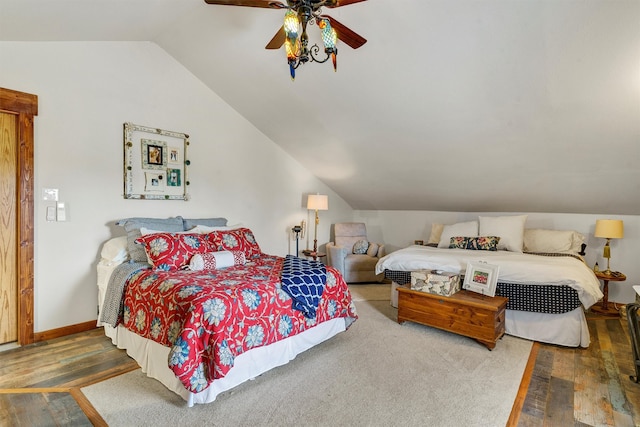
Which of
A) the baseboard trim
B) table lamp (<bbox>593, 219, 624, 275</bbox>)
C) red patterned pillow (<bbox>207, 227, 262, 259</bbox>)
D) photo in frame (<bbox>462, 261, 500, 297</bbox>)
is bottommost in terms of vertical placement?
the baseboard trim

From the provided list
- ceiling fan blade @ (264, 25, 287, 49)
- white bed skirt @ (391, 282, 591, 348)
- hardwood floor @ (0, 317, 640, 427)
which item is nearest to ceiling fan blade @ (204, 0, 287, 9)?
ceiling fan blade @ (264, 25, 287, 49)

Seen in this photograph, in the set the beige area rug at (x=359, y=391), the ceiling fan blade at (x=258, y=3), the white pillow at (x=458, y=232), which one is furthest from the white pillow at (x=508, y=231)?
the ceiling fan blade at (x=258, y=3)

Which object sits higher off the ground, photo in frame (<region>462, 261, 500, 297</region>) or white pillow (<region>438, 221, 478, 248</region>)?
white pillow (<region>438, 221, 478, 248</region>)

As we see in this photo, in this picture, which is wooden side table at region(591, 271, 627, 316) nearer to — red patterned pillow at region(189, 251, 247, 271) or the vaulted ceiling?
the vaulted ceiling

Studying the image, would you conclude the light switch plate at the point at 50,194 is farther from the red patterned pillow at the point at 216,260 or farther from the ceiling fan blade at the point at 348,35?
the ceiling fan blade at the point at 348,35

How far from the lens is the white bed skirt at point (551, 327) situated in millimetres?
2748

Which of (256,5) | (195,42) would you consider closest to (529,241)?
(256,5)

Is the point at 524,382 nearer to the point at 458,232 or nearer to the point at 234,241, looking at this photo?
the point at 458,232

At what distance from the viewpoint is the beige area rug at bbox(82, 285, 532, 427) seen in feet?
6.06

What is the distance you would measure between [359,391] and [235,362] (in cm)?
80

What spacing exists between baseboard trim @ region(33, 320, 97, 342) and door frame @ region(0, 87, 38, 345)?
2.1 inches

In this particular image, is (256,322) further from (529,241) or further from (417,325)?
(529,241)

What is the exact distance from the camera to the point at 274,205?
4.70 meters

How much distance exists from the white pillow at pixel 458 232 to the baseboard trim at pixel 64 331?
13.1 ft
